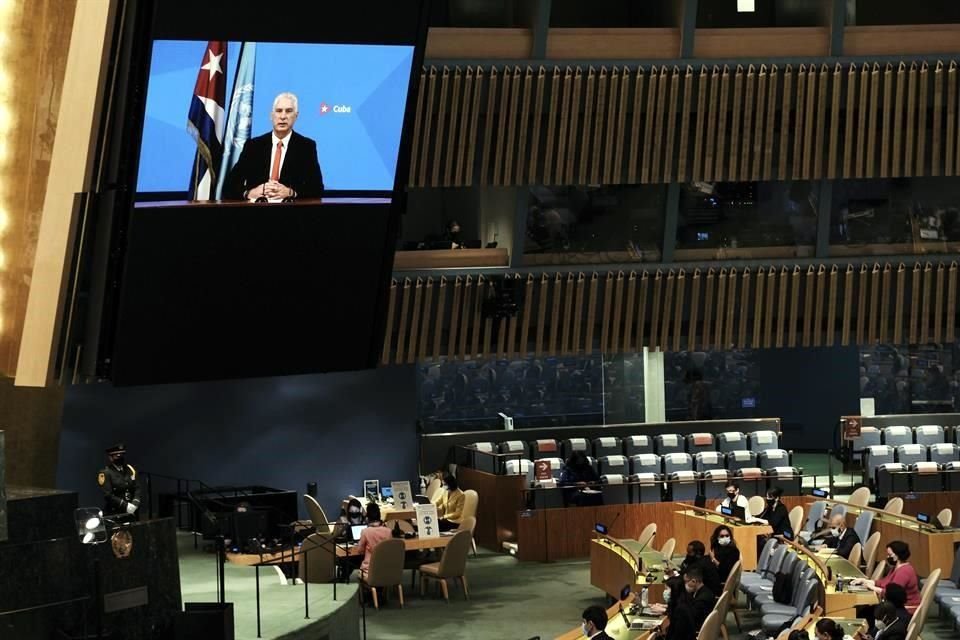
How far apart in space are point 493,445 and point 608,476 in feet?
9.44

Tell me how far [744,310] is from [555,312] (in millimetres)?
2241

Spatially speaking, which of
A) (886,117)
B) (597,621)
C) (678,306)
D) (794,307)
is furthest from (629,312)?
(597,621)

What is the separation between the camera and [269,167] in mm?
11617

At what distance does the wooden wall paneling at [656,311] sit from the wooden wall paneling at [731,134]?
1.33 metres

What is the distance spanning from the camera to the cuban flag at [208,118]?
11.0 metres

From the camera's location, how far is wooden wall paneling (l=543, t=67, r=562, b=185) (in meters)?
16.5

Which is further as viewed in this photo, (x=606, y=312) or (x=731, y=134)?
(x=606, y=312)

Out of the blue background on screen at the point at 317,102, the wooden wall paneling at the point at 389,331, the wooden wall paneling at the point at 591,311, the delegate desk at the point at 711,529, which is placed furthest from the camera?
the wooden wall paneling at the point at 591,311

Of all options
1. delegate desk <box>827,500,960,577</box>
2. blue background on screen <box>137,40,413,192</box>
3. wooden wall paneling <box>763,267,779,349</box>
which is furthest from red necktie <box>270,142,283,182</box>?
wooden wall paneling <box>763,267,779,349</box>

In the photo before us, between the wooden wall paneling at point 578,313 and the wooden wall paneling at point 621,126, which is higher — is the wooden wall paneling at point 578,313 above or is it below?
below

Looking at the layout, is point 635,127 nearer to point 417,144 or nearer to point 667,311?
point 667,311

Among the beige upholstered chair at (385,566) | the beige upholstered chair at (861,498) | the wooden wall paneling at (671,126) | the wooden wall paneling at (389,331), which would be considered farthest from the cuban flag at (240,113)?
the beige upholstered chair at (861,498)

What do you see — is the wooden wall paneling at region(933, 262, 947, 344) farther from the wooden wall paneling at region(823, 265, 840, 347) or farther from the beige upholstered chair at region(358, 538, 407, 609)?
the beige upholstered chair at region(358, 538, 407, 609)

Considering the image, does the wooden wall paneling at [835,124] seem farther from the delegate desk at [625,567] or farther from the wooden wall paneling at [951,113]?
A: the delegate desk at [625,567]
